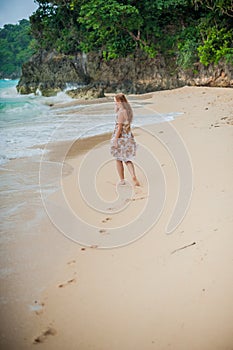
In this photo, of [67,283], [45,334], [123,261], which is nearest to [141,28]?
[123,261]

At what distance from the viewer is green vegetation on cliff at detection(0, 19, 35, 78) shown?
2989 centimetres

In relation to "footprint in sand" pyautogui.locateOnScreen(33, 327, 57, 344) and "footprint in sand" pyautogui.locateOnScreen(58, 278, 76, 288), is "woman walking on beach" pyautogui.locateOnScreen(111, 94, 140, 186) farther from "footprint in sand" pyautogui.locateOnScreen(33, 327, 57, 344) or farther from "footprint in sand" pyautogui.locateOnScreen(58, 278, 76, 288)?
"footprint in sand" pyautogui.locateOnScreen(33, 327, 57, 344)

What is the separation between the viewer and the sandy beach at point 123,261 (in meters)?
1.47

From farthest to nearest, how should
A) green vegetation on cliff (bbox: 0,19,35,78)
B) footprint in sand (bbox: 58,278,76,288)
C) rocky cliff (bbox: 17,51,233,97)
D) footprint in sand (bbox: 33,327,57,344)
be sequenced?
green vegetation on cliff (bbox: 0,19,35,78), rocky cliff (bbox: 17,51,233,97), footprint in sand (bbox: 58,278,76,288), footprint in sand (bbox: 33,327,57,344)

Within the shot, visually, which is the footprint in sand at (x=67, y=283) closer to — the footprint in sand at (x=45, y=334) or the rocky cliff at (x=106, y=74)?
the footprint in sand at (x=45, y=334)

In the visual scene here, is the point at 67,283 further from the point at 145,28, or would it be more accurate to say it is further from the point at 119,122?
the point at 145,28

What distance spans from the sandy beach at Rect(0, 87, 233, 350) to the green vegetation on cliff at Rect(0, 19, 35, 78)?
24.2 metres

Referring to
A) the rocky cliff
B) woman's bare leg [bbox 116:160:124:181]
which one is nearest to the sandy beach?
woman's bare leg [bbox 116:160:124:181]

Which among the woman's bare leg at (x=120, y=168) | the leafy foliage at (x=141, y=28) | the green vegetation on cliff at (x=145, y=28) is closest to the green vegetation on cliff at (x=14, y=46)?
the leafy foliage at (x=141, y=28)

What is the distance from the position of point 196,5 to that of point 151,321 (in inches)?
558

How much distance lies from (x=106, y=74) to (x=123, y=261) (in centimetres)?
1623

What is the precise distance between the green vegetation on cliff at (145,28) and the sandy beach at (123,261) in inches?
417

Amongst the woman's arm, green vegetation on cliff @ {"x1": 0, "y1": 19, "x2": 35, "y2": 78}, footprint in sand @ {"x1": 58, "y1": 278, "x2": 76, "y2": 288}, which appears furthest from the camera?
A: green vegetation on cliff @ {"x1": 0, "y1": 19, "x2": 35, "y2": 78}

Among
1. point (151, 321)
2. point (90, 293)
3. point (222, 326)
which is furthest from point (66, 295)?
point (222, 326)
